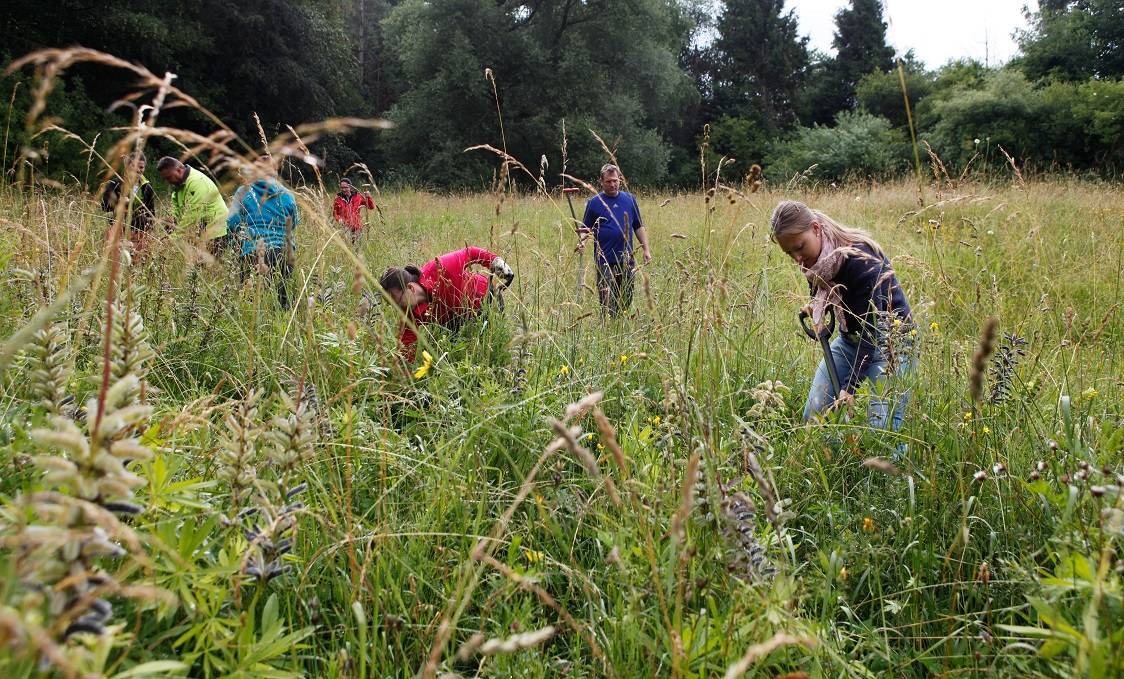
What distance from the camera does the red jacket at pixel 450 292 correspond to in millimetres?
3262

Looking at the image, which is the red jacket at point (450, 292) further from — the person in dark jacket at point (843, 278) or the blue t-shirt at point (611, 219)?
the blue t-shirt at point (611, 219)

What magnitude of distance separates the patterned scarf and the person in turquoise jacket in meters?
1.97

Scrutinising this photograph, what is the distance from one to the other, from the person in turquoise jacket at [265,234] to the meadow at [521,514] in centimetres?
30

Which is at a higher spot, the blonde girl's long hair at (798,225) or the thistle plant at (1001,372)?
the blonde girl's long hair at (798,225)

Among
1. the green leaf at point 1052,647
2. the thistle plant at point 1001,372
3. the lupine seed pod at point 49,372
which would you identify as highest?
the lupine seed pod at point 49,372

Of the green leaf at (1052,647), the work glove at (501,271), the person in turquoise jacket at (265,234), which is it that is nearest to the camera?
the green leaf at (1052,647)

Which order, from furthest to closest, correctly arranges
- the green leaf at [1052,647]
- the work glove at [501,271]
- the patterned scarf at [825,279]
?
Result: the work glove at [501,271]
the patterned scarf at [825,279]
the green leaf at [1052,647]

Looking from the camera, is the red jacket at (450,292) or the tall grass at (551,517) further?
the red jacket at (450,292)

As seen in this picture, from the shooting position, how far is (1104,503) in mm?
1472

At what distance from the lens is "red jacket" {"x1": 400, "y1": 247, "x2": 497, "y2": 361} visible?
3262mm

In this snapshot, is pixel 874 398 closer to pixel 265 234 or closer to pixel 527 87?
pixel 265 234

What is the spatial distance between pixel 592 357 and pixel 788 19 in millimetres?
49817

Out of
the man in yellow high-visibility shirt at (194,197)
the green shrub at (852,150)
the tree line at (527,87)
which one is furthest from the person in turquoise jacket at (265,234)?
the green shrub at (852,150)

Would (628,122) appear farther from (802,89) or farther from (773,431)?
(773,431)
